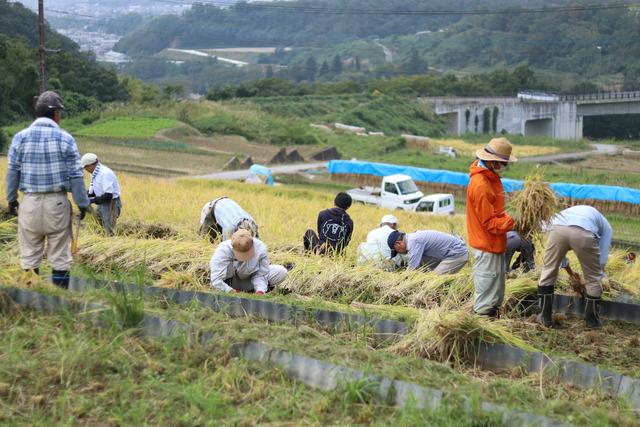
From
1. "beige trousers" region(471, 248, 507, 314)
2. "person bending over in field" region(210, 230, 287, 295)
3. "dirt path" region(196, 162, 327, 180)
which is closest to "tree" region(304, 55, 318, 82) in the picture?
"dirt path" region(196, 162, 327, 180)

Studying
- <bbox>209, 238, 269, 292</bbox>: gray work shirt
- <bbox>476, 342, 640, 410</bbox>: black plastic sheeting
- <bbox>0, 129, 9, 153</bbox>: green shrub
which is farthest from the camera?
<bbox>0, 129, 9, 153</bbox>: green shrub

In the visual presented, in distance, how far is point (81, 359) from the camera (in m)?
5.43

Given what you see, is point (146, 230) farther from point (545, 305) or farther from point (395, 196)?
point (395, 196)

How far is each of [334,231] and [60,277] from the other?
11.8 feet

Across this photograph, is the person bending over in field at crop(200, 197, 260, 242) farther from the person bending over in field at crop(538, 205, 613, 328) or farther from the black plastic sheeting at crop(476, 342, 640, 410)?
the black plastic sheeting at crop(476, 342, 640, 410)

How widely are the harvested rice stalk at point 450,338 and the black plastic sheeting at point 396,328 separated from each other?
71 mm

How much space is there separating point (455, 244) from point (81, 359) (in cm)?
470

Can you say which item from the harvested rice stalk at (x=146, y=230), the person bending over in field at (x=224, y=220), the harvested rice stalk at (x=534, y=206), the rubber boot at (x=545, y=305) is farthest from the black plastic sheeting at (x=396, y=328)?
the harvested rice stalk at (x=146, y=230)

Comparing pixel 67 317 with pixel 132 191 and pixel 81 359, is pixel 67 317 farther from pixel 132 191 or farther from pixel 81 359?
pixel 132 191

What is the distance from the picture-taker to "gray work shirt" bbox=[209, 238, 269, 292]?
7812 millimetres

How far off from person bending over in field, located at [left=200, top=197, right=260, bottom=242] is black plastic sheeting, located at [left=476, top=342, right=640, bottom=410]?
3.61 m

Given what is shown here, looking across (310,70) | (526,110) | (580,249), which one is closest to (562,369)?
(580,249)

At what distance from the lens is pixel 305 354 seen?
17.9 ft

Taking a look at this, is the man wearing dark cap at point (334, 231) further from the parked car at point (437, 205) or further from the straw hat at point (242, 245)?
the parked car at point (437, 205)
